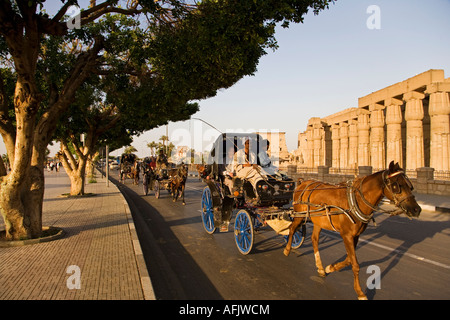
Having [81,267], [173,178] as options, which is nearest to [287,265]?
[81,267]

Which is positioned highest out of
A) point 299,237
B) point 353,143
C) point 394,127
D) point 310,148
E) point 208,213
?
point 394,127

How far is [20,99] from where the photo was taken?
7082mm

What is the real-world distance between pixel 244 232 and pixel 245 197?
2.72 ft

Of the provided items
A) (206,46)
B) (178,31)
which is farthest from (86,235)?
(178,31)

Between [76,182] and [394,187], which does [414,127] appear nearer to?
[394,187]

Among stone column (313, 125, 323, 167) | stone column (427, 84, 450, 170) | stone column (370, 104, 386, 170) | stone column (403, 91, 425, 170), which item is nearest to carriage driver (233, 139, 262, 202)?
stone column (427, 84, 450, 170)

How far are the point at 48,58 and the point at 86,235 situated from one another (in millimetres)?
7789

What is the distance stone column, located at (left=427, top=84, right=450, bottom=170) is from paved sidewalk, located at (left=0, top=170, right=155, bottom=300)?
23027mm

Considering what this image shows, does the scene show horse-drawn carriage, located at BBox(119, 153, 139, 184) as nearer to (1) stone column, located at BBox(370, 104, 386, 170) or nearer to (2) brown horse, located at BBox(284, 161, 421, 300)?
(1) stone column, located at BBox(370, 104, 386, 170)

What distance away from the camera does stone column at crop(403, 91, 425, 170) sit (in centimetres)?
2378

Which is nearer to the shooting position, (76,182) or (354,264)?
(354,264)

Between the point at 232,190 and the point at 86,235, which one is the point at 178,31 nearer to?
the point at 232,190

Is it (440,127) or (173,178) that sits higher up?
(440,127)

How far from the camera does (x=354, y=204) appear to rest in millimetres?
4992
